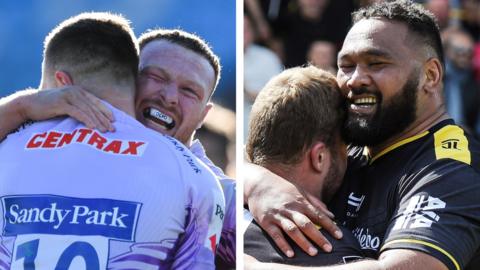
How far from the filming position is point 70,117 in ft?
8.71

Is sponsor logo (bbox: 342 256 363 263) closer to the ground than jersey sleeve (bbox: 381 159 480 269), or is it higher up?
closer to the ground

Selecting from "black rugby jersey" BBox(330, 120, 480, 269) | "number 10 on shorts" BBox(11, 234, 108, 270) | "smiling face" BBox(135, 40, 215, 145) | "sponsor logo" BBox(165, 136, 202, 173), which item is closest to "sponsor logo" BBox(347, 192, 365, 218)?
"black rugby jersey" BBox(330, 120, 480, 269)

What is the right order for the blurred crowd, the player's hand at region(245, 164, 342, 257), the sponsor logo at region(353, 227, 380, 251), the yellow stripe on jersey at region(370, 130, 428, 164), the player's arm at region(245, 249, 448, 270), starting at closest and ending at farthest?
the player's arm at region(245, 249, 448, 270), the player's hand at region(245, 164, 342, 257), the sponsor logo at region(353, 227, 380, 251), the yellow stripe on jersey at region(370, 130, 428, 164), the blurred crowd

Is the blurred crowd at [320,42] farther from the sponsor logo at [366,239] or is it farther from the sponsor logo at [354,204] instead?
the sponsor logo at [366,239]

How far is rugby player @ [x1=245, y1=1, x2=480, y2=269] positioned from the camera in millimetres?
2449

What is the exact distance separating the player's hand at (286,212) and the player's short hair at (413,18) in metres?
0.69

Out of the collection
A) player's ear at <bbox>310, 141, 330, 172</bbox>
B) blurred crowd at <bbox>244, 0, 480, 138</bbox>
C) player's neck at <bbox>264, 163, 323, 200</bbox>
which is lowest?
player's neck at <bbox>264, 163, 323, 200</bbox>

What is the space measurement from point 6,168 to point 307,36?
3.38 metres

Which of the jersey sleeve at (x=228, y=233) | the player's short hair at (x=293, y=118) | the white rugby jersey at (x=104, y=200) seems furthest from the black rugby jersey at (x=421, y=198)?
the white rugby jersey at (x=104, y=200)

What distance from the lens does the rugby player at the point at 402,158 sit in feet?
8.04

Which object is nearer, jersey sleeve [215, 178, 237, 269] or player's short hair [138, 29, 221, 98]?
jersey sleeve [215, 178, 237, 269]

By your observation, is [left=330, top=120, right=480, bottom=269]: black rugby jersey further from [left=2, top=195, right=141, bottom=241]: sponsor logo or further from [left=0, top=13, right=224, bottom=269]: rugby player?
[left=2, top=195, right=141, bottom=241]: sponsor logo

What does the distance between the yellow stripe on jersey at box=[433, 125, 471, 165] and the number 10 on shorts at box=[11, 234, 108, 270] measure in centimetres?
109

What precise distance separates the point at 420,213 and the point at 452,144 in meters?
0.34
